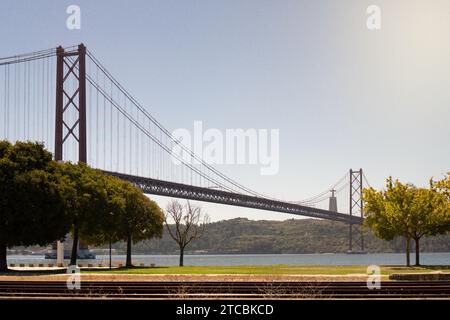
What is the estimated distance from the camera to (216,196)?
138000 mm

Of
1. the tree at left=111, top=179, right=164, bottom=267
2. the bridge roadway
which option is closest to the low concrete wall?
the tree at left=111, top=179, right=164, bottom=267

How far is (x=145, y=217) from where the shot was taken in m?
79.0

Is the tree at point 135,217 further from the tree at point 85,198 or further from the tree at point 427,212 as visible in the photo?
the tree at point 427,212

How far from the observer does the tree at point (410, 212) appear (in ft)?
216

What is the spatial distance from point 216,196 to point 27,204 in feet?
272

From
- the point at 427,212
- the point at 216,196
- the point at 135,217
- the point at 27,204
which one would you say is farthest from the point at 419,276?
the point at 216,196

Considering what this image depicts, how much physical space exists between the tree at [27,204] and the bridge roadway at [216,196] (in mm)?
48680

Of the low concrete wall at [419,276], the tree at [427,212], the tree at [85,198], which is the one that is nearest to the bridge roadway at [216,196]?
the tree at [85,198]

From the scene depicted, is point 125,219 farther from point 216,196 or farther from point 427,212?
point 216,196

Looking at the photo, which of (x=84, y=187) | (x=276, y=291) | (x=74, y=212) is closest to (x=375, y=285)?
(x=276, y=291)

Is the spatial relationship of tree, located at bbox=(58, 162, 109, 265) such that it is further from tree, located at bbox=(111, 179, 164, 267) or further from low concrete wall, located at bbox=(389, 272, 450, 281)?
low concrete wall, located at bbox=(389, 272, 450, 281)

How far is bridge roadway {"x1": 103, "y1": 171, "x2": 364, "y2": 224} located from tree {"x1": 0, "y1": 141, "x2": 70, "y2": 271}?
48680 millimetres

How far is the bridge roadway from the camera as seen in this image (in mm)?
119556
